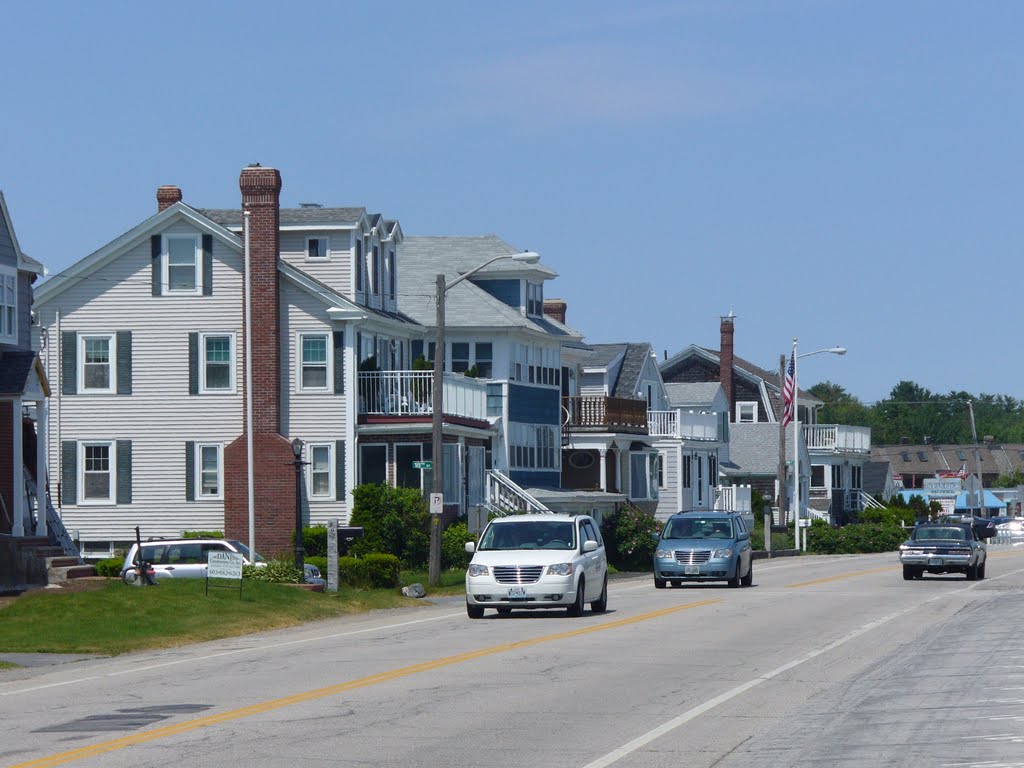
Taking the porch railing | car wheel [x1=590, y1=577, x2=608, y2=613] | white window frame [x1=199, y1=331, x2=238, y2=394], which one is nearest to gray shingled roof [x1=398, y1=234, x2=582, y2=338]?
the porch railing

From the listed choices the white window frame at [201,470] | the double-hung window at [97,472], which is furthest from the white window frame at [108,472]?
the white window frame at [201,470]

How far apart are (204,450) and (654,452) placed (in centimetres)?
2723

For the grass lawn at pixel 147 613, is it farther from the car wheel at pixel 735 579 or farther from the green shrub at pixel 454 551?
the green shrub at pixel 454 551

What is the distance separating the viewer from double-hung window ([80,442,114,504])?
51.7 metres

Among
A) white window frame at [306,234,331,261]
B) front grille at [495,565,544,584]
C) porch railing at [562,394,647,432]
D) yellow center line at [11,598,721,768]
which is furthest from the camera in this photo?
porch railing at [562,394,647,432]

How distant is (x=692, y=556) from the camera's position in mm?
39344

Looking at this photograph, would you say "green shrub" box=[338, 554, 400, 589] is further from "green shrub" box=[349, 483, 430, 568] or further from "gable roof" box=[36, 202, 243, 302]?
"gable roof" box=[36, 202, 243, 302]

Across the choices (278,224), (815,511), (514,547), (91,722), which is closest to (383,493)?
(278,224)

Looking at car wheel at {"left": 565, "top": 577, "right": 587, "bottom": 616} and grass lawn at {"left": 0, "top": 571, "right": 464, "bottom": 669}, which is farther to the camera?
car wheel at {"left": 565, "top": 577, "right": 587, "bottom": 616}

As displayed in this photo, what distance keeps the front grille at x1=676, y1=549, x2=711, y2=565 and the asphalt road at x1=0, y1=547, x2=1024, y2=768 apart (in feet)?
31.8

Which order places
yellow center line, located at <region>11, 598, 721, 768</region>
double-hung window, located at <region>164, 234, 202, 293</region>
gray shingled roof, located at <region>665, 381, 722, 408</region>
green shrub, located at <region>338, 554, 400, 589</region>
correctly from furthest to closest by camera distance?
gray shingled roof, located at <region>665, 381, 722, 408</region>
double-hung window, located at <region>164, 234, 202, 293</region>
green shrub, located at <region>338, 554, 400, 589</region>
yellow center line, located at <region>11, 598, 721, 768</region>

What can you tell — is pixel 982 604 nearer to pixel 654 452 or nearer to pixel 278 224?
pixel 278 224

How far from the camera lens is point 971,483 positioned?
3401 inches

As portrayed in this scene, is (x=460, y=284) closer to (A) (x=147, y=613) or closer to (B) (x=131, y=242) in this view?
(B) (x=131, y=242)
